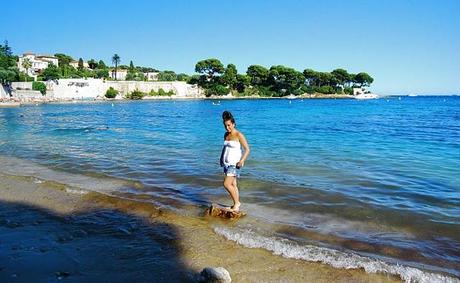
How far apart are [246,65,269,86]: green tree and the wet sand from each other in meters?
172

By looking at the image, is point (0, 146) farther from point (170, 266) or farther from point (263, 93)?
point (263, 93)

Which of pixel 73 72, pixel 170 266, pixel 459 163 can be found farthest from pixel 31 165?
pixel 73 72

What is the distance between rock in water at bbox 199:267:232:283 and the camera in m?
4.55

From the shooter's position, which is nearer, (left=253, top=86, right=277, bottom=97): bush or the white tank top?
the white tank top

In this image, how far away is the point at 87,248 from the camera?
223 inches

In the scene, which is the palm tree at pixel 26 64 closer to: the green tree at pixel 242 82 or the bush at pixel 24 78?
the bush at pixel 24 78

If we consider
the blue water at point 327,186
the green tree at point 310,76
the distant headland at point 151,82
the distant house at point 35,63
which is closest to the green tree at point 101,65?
the distant headland at point 151,82

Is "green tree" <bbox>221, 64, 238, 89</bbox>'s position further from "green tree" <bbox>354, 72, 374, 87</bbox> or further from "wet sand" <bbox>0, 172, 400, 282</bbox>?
"wet sand" <bbox>0, 172, 400, 282</bbox>

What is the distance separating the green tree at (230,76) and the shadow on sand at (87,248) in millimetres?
161917

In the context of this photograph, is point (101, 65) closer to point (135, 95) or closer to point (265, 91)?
point (135, 95)

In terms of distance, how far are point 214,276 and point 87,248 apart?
7.24 feet

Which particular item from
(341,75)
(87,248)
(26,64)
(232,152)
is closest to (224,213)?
(232,152)

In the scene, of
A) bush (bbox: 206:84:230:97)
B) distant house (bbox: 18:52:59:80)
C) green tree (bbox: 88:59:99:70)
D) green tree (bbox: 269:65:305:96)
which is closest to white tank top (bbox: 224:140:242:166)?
distant house (bbox: 18:52:59:80)

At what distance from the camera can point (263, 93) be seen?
573ft
